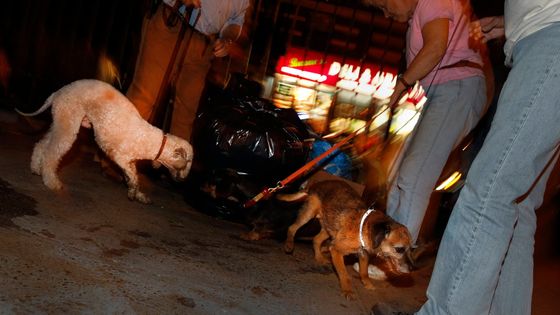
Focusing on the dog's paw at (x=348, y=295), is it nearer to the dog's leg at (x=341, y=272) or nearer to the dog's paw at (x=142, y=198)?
the dog's leg at (x=341, y=272)

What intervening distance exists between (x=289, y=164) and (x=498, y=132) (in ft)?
7.70

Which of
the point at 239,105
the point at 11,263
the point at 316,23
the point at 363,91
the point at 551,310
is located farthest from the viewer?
the point at 363,91

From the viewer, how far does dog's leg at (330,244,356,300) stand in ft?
11.3

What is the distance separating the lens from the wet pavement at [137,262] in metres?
2.47

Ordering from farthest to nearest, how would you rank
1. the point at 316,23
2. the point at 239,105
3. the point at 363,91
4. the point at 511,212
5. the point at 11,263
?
1. the point at 363,91
2. the point at 316,23
3. the point at 239,105
4. the point at 11,263
5. the point at 511,212

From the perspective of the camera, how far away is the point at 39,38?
648cm

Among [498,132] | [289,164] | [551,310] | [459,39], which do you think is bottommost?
[551,310]

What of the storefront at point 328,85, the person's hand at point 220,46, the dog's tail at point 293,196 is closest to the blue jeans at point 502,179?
the dog's tail at point 293,196

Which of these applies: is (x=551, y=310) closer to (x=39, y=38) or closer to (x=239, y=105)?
(x=239, y=105)

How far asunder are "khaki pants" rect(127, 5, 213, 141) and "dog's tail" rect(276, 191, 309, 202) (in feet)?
4.99

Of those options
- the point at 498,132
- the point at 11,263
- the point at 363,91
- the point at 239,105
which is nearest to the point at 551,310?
the point at 498,132

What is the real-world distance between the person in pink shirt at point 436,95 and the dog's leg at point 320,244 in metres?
0.73

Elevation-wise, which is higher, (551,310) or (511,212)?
(511,212)

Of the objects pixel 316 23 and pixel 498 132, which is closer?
pixel 498 132
